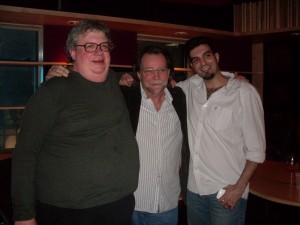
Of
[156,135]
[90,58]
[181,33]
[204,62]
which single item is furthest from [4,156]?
[181,33]

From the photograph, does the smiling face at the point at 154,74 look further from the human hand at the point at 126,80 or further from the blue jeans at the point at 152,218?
the blue jeans at the point at 152,218

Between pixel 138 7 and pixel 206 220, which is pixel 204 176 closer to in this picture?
pixel 206 220

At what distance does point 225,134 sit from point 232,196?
383 millimetres

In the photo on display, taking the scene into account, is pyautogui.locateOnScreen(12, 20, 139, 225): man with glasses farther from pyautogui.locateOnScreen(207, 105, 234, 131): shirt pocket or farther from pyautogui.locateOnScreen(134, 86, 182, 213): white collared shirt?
pyautogui.locateOnScreen(207, 105, 234, 131): shirt pocket

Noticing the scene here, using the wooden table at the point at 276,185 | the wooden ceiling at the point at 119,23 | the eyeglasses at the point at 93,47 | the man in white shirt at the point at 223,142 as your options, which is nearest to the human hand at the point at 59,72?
the eyeglasses at the point at 93,47

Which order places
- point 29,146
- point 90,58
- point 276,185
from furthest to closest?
1. point 276,185
2. point 90,58
3. point 29,146

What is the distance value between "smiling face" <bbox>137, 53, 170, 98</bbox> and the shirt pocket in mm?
359

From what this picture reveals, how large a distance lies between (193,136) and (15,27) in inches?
130

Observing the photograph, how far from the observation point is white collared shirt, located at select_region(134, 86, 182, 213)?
1.89 m

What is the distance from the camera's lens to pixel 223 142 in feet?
6.33

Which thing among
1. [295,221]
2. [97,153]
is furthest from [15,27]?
[295,221]

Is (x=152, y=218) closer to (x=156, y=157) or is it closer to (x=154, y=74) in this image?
(x=156, y=157)

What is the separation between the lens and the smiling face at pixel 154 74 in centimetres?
191

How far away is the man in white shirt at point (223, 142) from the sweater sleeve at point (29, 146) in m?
0.99
